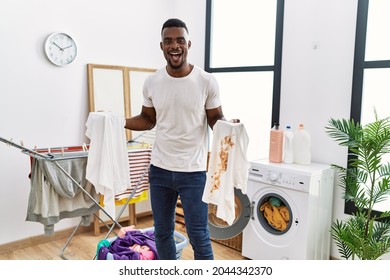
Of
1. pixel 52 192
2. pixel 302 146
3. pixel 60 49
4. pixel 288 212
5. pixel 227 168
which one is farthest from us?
pixel 60 49

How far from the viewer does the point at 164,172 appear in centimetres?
167

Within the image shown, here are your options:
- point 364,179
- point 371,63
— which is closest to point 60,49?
point 371,63

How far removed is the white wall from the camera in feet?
8.54

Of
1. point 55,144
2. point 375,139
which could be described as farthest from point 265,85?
point 55,144

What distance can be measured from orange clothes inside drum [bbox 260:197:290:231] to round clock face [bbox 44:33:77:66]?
2068 millimetres

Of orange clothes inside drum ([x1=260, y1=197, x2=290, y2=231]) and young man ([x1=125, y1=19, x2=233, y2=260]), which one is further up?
young man ([x1=125, y1=19, x2=233, y2=260])

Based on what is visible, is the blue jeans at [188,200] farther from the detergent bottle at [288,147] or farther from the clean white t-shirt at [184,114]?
the detergent bottle at [288,147]

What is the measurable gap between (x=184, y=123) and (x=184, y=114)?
4 centimetres

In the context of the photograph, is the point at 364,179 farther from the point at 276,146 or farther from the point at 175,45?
the point at 175,45

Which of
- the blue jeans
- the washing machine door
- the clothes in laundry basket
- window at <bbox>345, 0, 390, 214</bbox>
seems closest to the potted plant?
window at <bbox>345, 0, 390, 214</bbox>

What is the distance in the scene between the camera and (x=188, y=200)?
5.38 feet

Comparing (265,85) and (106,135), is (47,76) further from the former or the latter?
(265,85)

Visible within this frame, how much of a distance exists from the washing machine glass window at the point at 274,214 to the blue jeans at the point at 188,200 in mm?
1041

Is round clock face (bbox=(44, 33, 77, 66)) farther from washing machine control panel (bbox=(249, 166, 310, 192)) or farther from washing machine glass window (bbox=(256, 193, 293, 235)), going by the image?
washing machine glass window (bbox=(256, 193, 293, 235))
